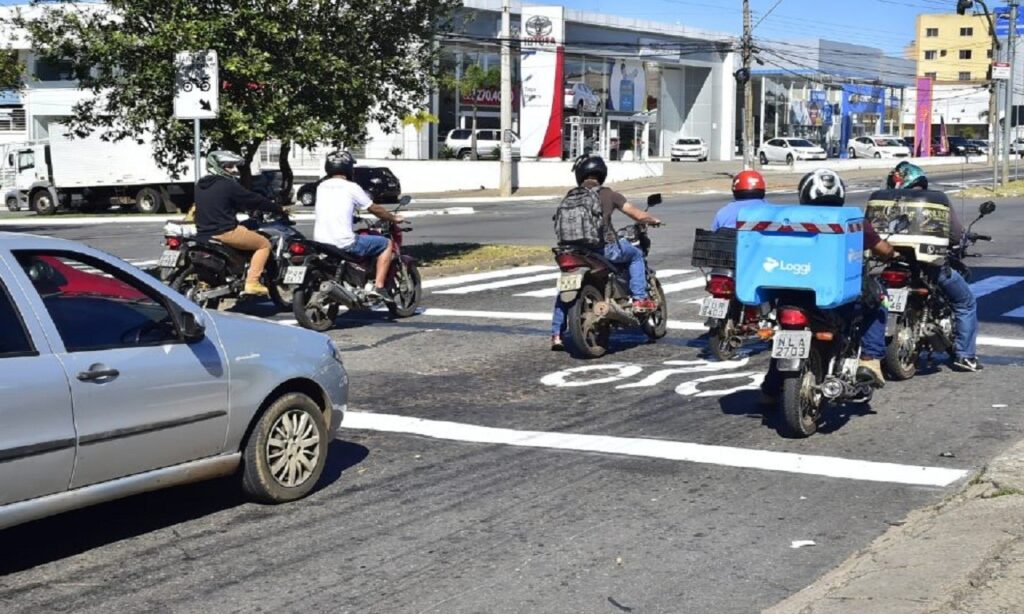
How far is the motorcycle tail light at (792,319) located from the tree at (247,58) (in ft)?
31.3

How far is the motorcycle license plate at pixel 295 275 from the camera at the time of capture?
1284 centimetres

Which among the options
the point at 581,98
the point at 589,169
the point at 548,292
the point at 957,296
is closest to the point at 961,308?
the point at 957,296

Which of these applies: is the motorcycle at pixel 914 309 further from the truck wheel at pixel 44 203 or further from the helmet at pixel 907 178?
the truck wheel at pixel 44 203

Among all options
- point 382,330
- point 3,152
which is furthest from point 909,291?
point 3,152

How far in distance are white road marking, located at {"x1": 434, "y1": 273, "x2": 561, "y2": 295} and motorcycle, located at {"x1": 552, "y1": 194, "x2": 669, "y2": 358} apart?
4874mm

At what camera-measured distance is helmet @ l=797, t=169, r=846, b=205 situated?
857 centimetres

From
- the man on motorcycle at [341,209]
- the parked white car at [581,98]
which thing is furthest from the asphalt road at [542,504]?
the parked white car at [581,98]

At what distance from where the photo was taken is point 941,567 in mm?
5449

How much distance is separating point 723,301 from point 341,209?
15.5ft

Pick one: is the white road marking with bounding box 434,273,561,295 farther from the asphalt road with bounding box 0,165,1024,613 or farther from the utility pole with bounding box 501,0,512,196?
the utility pole with bounding box 501,0,512,196

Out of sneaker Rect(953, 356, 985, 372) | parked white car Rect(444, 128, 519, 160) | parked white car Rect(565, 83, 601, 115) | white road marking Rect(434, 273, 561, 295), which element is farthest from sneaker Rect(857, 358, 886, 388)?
parked white car Rect(565, 83, 601, 115)

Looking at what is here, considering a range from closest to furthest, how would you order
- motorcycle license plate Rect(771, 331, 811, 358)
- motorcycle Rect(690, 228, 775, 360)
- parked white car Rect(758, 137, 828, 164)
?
motorcycle license plate Rect(771, 331, 811, 358) < motorcycle Rect(690, 228, 775, 360) < parked white car Rect(758, 137, 828, 164)

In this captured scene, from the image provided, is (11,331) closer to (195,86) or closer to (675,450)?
(675,450)

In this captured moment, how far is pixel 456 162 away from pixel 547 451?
4535 centimetres
